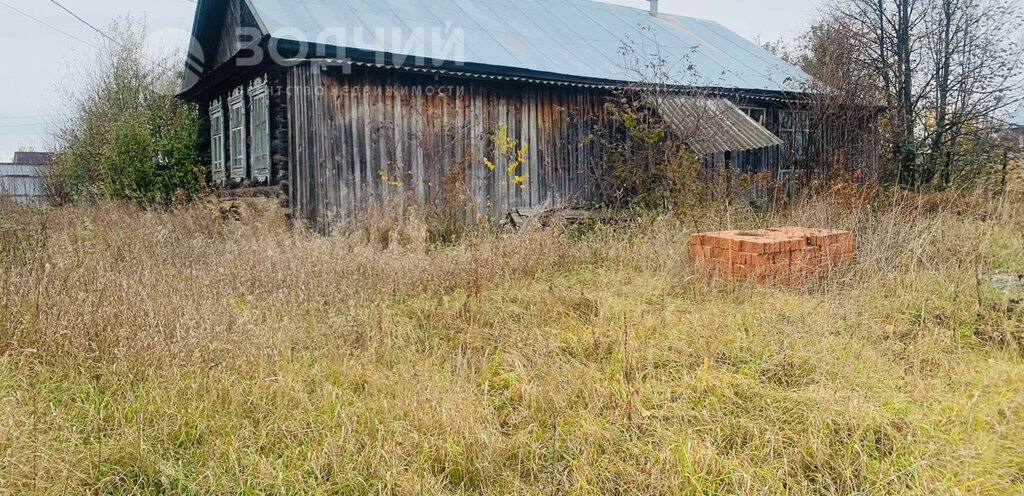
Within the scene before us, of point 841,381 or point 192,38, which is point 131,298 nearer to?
point 841,381

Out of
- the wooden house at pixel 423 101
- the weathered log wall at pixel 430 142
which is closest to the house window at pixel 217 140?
the wooden house at pixel 423 101

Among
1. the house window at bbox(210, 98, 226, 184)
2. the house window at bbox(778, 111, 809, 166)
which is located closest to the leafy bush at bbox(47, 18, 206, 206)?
the house window at bbox(210, 98, 226, 184)

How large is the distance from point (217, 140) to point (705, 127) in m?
8.76

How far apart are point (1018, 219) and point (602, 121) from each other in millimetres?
5736

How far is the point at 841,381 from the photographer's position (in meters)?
2.82

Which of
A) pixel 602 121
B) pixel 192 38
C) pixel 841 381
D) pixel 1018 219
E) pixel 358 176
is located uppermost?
pixel 192 38

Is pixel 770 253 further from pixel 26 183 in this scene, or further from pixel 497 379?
pixel 26 183

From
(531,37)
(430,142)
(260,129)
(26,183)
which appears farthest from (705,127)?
(26,183)

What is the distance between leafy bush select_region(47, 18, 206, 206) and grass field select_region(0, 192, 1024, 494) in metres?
7.63

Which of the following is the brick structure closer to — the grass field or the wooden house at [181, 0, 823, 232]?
the grass field

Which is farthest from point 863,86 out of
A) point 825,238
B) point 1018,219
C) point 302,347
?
point 302,347

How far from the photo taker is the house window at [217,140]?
11.2 metres

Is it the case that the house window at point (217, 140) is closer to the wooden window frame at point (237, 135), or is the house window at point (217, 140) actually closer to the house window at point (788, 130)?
the wooden window frame at point (237, 135)

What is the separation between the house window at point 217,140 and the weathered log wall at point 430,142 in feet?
11.4
